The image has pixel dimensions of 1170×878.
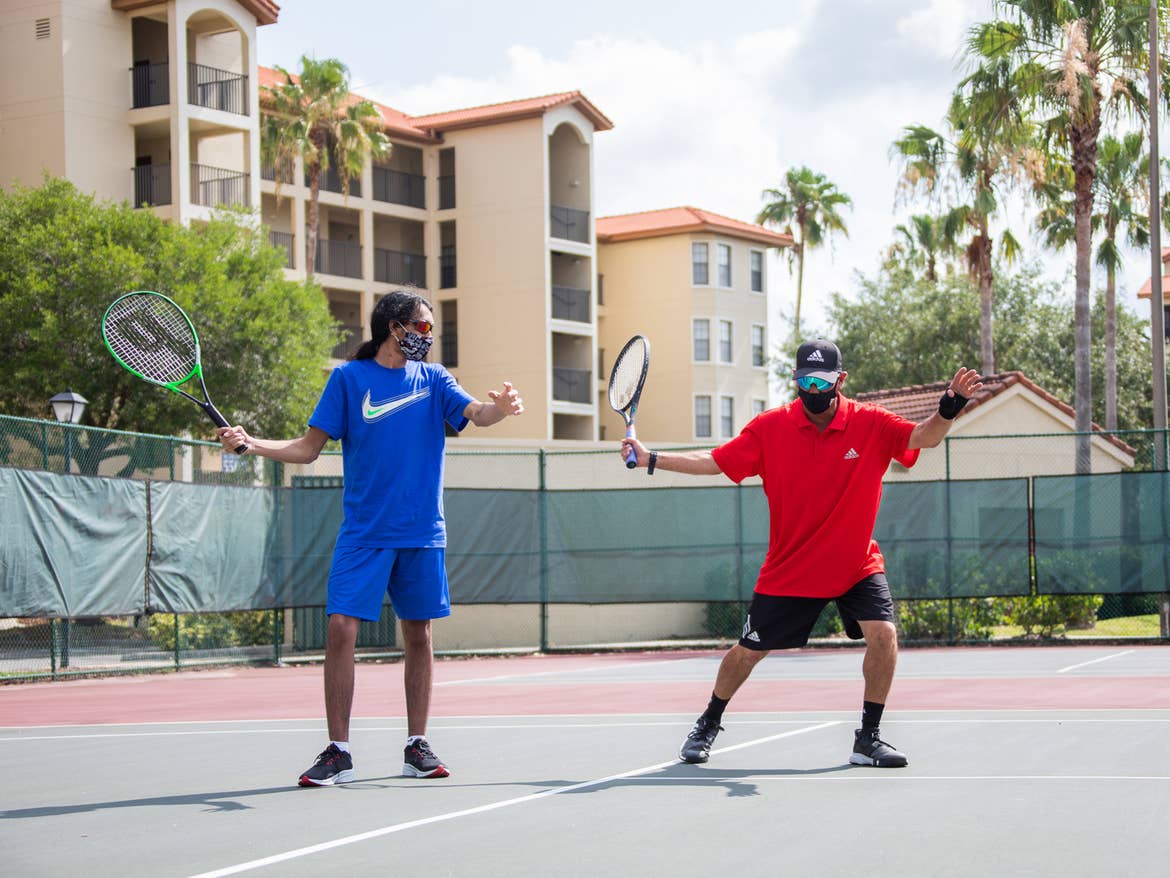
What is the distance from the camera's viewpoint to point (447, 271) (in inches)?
1996

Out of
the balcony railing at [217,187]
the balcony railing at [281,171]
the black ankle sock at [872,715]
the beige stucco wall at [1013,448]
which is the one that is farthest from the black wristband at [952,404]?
the balcony railing at [281,171]

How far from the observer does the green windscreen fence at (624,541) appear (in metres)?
16.7

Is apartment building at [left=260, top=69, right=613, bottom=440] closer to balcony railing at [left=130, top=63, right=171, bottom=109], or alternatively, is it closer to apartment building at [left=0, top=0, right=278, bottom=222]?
apartment building at [left=0, top=0, right=278, bottom=222]

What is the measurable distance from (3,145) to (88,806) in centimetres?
3456

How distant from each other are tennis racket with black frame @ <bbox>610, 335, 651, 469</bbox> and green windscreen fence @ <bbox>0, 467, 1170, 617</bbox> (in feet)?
29.8

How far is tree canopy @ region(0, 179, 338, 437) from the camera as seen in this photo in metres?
28.9

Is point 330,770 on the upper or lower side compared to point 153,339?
lower

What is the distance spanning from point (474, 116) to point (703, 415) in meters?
13.6

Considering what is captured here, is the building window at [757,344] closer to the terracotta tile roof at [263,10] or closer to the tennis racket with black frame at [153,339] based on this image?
the terracotta tile roof at [263,10]

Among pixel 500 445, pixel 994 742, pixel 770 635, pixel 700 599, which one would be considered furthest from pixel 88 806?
pixel 500 445

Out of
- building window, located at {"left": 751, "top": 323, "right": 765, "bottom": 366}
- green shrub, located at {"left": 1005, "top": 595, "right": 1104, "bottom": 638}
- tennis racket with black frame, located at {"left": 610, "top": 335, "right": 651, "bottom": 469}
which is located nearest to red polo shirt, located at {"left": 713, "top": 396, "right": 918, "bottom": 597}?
tennis racket with black frame, located at {"left": 610, "top": 335, "right": 651, "bottom": 469}

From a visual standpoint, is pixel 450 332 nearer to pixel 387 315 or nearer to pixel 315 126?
pixel 315 126

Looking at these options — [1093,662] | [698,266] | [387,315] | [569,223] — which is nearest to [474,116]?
[569,223]

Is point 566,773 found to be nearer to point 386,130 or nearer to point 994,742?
point 994,742
